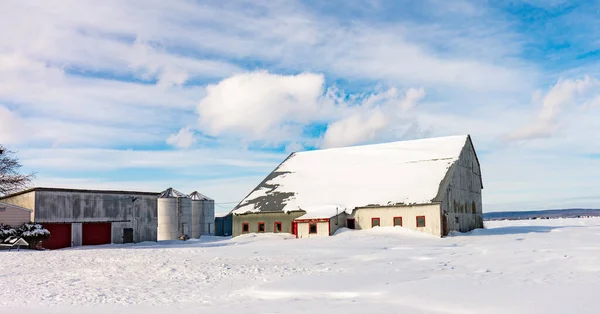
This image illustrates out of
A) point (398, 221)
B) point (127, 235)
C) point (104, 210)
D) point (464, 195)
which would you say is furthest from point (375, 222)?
point (104, 210)

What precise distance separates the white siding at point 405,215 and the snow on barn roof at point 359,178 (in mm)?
519

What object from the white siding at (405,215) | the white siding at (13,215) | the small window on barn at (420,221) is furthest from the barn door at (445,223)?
the white siding at (13,215)

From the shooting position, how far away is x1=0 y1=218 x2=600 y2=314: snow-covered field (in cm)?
1288

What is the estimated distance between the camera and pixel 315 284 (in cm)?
1634

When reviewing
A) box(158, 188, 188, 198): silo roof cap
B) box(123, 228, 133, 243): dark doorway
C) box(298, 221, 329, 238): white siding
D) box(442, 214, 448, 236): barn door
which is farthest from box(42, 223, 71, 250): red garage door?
box(442, 214, 448, 236): barn door

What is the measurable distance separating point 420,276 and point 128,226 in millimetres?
35500

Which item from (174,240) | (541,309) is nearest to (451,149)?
(174,240)

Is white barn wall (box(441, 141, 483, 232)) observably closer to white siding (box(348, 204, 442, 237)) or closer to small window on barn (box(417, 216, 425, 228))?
white siding (box(348, 204, 442, 237))

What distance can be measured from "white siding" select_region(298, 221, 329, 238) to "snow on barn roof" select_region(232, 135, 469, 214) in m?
1.85

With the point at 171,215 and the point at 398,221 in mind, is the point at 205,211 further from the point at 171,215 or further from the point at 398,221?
the point at 398,221

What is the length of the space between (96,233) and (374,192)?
76.9 ft

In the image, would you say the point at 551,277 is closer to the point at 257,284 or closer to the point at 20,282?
the point at 257,284

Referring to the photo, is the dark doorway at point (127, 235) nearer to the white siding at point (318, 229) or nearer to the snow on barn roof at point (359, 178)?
the snow on barn roof at point (359, 178)

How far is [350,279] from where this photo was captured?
17.3 meters
